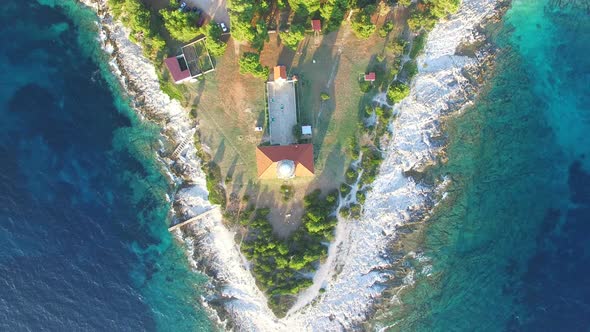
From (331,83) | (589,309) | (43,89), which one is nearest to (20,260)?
(43,89)

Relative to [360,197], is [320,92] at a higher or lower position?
higher

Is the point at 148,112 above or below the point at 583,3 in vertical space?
below

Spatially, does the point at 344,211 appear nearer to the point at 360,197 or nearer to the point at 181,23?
the point at 360,197

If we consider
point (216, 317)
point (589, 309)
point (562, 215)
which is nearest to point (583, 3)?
point (562, 215)

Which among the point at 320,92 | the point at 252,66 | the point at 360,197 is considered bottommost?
the point at 360,197

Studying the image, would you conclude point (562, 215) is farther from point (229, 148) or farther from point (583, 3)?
point (229, 148)

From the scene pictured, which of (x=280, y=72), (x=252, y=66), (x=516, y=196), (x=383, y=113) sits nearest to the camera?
(x=252, y=66)

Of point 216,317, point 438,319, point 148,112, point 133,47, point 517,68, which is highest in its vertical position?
point 517,68

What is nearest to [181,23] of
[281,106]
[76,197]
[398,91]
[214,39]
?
[214,39]
